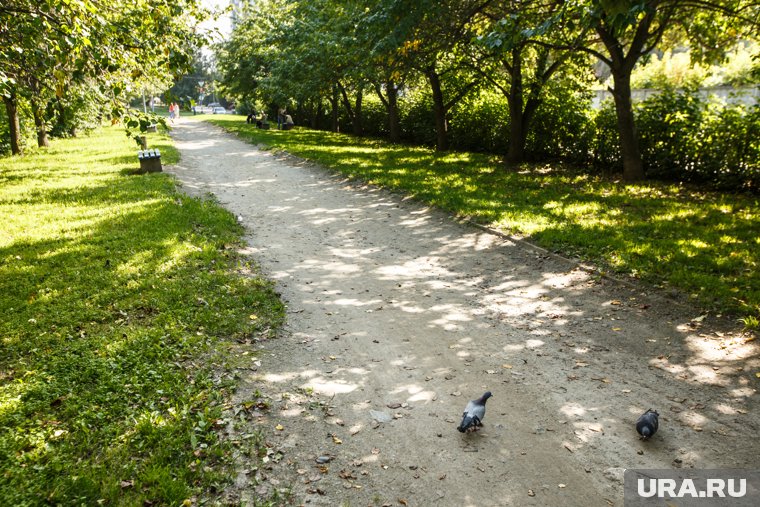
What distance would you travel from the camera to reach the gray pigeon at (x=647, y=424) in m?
3.66

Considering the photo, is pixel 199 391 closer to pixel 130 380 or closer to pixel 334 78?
pixel 130 380

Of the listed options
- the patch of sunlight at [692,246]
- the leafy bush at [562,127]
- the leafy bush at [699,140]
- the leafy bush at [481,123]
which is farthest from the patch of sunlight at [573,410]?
the leafy bush at [481,123]

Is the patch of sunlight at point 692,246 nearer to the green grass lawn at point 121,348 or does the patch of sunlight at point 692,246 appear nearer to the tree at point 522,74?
the green grass lawn at point 121,348

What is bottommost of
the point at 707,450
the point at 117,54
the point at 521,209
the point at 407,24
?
the point at 707,450

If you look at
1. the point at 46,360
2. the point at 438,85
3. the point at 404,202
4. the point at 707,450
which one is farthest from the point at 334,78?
the point at 707,450

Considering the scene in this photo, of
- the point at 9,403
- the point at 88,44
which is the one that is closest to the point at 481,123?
the point at 88,44

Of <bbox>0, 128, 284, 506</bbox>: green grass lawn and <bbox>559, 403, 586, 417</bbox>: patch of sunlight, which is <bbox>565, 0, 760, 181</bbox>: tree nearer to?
<bbox>559, 403, 586, 417</bbox>: patch of sunlight

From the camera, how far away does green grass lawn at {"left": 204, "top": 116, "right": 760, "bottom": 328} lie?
629 cm

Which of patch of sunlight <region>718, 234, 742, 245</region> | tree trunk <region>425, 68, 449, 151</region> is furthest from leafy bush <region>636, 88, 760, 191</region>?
tree trunk <region>425, 68, 449, 151</region>

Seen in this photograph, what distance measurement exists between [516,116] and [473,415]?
1285cm

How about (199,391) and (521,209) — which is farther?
(521,209)

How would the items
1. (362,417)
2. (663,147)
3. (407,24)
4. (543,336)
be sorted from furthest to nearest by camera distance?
(663,147) < (407,24) < (543,336) < (362,417)

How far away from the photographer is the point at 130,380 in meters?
4.43

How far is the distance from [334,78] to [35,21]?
1435 centimetres
